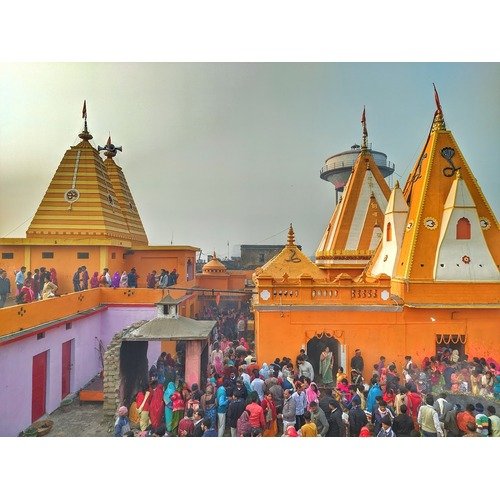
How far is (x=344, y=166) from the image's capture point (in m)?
7.14

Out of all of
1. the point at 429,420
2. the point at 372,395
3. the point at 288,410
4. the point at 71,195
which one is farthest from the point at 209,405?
the point at 71,195

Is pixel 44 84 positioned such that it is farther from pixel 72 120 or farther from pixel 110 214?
pixel 110 214

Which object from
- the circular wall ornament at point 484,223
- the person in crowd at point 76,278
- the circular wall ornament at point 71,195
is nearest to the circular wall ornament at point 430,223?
the circular wall ornament at point 484,223

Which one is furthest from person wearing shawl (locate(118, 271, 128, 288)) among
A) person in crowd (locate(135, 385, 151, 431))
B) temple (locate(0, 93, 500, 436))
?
person in crowd (locate(135, 385, 151, 431))

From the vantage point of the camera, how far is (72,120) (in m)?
5.52

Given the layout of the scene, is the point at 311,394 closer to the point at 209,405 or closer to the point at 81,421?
the point at 209,405

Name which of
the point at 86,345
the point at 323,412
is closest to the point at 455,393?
the point at 323,412

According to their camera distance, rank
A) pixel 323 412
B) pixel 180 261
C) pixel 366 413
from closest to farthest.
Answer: pixel 323 412 < pixel 366 413 < pixel 180 261

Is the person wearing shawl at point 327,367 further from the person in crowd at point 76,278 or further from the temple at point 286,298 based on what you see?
the person in crowd at point 76,278

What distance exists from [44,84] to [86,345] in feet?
14.0

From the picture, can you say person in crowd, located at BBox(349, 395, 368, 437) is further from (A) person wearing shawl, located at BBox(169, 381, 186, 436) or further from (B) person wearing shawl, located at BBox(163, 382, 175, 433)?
(B) person wearing shawl, located at BBox(163, 382, 175, 433)

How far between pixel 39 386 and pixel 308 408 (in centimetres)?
374

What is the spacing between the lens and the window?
5809 millimetres

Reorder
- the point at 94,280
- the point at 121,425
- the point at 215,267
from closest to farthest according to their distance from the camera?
1. the point at 121,425
2. the point at 94,280
3. the point at 215,267
